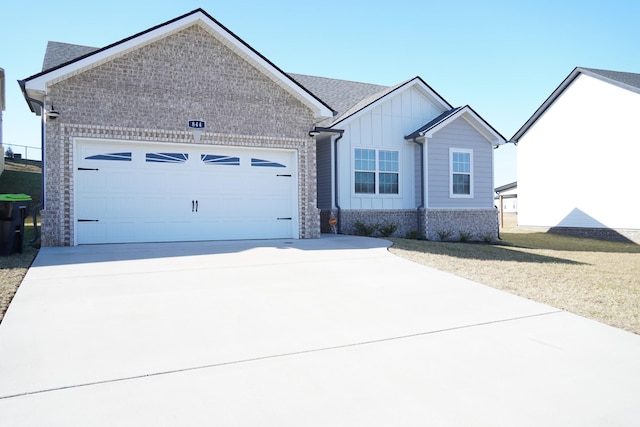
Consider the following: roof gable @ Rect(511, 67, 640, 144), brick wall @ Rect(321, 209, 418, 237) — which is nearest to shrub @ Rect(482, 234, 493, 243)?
brick wall @ Rect(321, 209, 418, 237)

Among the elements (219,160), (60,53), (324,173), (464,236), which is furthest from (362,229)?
(60,53)

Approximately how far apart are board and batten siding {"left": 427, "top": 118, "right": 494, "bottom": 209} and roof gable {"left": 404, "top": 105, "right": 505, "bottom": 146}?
17 centimetres

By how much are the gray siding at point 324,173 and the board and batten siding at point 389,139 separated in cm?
39

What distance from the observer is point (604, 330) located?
4.83 meters

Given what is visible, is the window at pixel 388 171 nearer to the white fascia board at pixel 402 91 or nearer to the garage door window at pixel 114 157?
the white fascia board at pixel 402 91

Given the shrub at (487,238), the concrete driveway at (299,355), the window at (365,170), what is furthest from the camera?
the shrub at (487,238)

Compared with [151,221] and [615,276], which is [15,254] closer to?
[151,221]

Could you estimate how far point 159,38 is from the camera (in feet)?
36.3

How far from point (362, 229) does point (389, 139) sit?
11.7 ft

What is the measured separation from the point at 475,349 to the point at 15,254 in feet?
29.5

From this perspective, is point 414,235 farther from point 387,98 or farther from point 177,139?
point 177,139

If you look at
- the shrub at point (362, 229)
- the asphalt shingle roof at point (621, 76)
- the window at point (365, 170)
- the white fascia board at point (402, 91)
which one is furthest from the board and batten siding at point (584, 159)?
the shrub at point (362, 229)

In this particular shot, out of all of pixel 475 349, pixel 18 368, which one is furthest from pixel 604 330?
pixel 18 368

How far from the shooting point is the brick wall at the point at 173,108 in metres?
10.2
